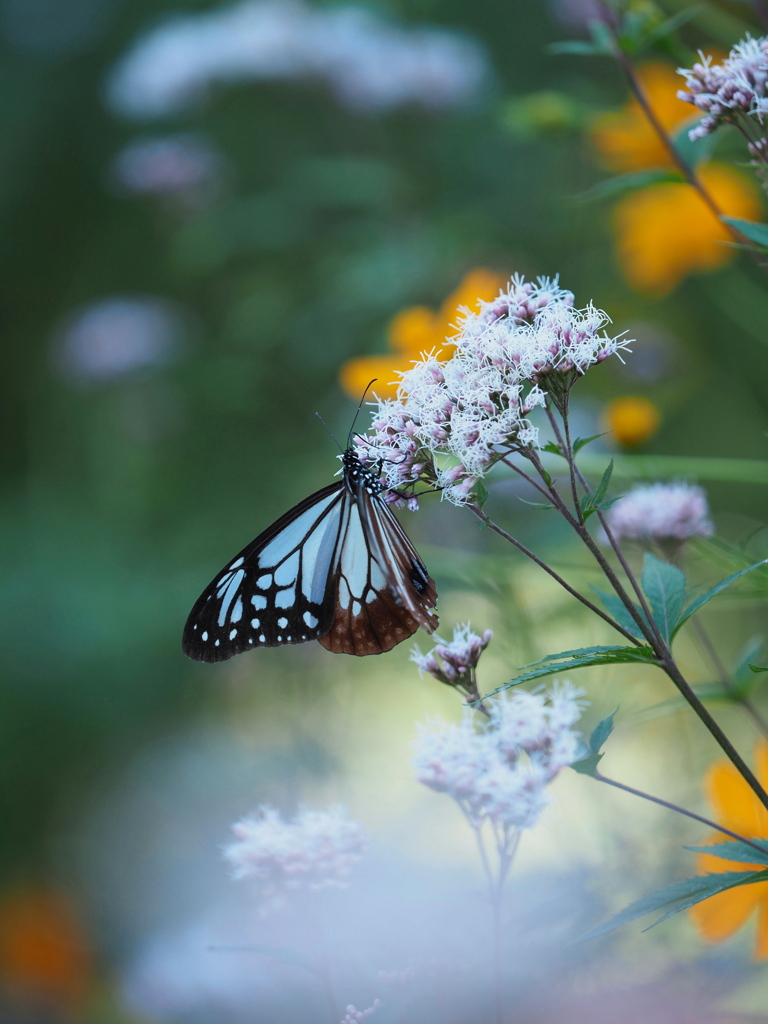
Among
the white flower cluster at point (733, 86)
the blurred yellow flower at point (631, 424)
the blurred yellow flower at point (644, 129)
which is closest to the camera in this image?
the white flower cluster at point (733, 86)

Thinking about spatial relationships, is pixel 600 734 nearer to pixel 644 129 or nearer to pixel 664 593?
pixel 664 593

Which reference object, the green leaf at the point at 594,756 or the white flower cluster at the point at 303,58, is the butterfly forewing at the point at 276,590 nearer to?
the green leaf at the point at 594,756

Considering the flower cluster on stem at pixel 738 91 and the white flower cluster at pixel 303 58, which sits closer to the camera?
the flower cluster on stem at pixel 738 91

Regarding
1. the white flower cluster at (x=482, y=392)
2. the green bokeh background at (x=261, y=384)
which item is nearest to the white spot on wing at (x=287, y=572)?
the white flower cluster at (x=482, y=392)

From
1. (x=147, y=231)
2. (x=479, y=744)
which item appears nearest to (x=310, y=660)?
(x=479, y=744)

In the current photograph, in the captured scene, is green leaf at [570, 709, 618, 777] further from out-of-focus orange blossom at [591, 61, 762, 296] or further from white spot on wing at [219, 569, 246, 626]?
out-of-focus orange blossom at [591, 61, 762, 296]

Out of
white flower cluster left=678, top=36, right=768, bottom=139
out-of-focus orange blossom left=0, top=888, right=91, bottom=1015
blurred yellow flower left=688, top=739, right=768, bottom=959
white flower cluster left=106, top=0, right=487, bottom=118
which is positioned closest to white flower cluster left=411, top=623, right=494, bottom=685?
blurred yellow flower left=688, top=739, right=768, bottom=959
